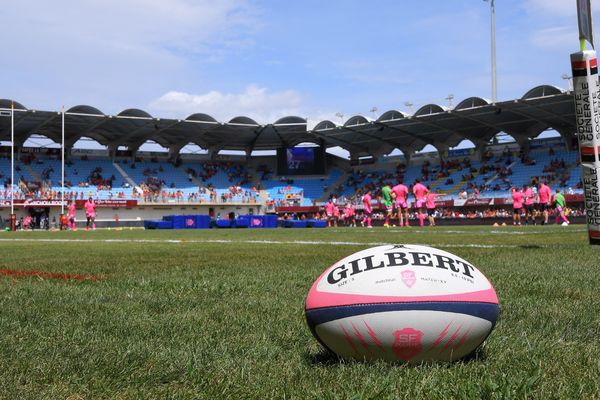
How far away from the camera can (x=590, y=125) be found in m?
10.7

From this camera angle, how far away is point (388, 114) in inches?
2151

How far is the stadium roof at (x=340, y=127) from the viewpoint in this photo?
48250 mm

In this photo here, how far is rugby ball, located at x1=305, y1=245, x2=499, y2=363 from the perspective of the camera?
10.2 feet

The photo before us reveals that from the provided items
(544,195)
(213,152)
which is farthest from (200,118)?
(544,195)

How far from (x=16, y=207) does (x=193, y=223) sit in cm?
1763

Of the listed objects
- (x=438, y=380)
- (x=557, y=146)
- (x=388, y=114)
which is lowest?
(x=438, y=380)

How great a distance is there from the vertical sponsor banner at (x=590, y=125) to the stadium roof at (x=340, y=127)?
3445 centimetres

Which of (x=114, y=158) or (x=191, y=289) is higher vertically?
(x=114, y=158)

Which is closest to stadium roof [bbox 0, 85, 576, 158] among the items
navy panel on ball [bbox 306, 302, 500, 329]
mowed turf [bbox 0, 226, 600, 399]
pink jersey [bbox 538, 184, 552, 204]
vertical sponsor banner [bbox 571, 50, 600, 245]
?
pink jersey [bbox 538, 184, 552, 204]

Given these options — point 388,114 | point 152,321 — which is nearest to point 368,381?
point 152,321

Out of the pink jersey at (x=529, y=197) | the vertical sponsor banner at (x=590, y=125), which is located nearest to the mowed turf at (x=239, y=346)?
the vertical sponsor banner at (x=590, y=125)

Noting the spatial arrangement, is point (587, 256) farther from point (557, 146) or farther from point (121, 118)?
point (121, 118)

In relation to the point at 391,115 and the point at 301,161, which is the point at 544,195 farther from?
the point at 301,161

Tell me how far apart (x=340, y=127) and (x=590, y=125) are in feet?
158
